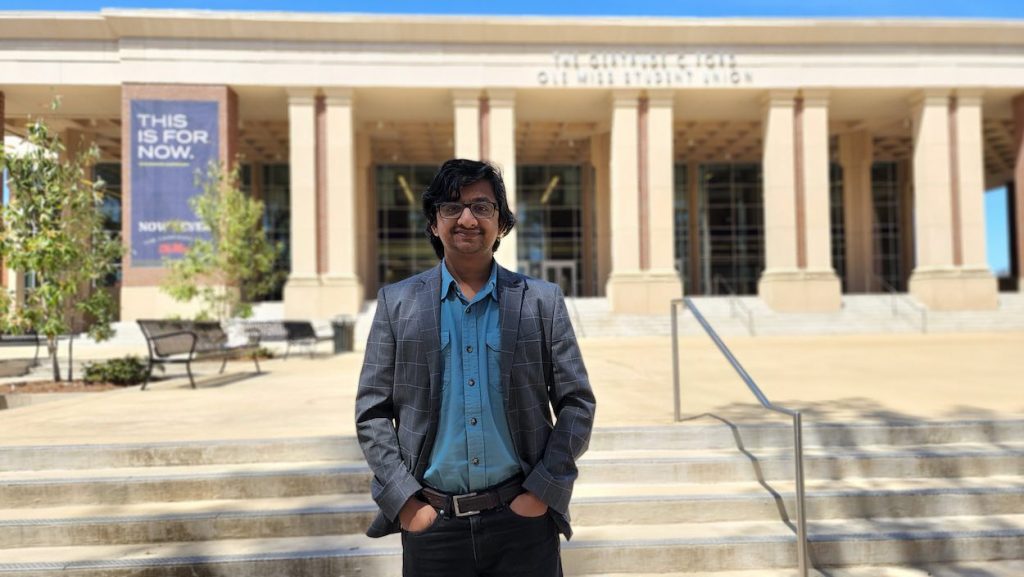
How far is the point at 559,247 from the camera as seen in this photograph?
40594 mm

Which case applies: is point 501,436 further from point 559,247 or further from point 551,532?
point 559,247

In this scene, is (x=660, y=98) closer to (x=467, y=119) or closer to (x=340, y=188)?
(x=467, y=119)

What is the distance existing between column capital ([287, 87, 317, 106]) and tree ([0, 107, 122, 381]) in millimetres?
15646

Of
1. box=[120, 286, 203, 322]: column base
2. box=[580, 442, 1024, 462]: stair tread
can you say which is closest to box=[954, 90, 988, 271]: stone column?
box=[580, 442, 1024, 462]: stair tread

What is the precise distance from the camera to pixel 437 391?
208 centimetres

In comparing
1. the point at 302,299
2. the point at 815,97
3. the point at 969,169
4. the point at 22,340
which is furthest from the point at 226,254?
the point at 969,169

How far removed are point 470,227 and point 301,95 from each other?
26031mm

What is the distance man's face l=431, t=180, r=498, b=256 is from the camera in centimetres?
209

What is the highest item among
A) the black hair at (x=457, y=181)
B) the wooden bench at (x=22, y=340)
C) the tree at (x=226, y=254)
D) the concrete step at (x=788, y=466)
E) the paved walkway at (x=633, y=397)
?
the tree at (x=226, y=254)

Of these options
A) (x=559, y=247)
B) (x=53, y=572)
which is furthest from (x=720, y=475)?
(x=559, y=247)

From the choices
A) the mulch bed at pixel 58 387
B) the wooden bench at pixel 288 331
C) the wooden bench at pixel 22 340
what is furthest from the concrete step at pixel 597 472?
the wooden bench at pixel 288 331

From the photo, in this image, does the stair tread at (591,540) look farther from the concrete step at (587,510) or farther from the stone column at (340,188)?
the stone column at (340,188)

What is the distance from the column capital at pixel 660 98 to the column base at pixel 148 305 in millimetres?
18825

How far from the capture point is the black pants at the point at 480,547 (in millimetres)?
2006
